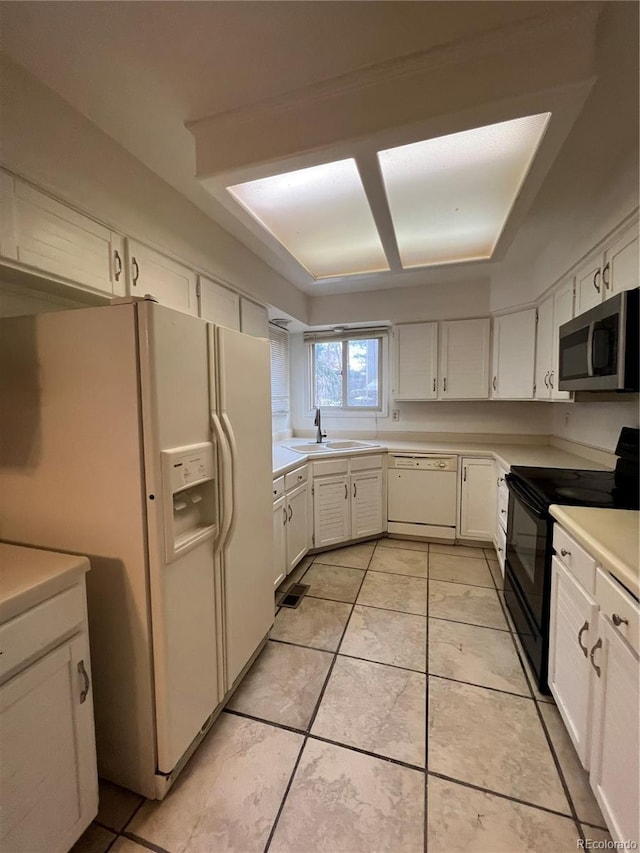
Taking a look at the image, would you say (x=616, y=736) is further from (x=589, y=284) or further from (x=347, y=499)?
(x=347, y=499)

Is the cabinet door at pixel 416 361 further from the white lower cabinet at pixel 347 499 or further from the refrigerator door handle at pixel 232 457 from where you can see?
the refrigerator door handle at pixel 232 457

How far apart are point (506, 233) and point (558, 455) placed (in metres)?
1.77

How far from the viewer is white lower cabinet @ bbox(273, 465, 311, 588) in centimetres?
228

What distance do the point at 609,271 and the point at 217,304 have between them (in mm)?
2189

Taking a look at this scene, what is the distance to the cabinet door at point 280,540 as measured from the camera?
2264 mm

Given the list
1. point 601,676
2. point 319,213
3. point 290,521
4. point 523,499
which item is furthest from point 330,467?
point 601,676

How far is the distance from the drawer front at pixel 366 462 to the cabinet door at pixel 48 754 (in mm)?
2315

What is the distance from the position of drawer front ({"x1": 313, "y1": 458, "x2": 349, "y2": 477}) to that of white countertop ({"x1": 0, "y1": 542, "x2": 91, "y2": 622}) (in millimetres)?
1965

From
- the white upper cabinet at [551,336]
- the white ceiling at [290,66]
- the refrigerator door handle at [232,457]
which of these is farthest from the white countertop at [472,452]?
the white ceiling at [290,66]

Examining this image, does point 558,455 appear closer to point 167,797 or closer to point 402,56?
point 402,56

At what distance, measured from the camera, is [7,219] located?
3.77 ft

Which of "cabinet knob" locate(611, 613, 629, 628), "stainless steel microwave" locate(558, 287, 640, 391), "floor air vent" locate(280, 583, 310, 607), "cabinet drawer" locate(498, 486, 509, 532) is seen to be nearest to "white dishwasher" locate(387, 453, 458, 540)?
"cabinet drawer" locate(498, 486, 509, 532)

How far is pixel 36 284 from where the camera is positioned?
138cm

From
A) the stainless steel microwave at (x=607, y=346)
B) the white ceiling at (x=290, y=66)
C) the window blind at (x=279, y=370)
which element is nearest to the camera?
the white ceiling at (x=290, y=66)
